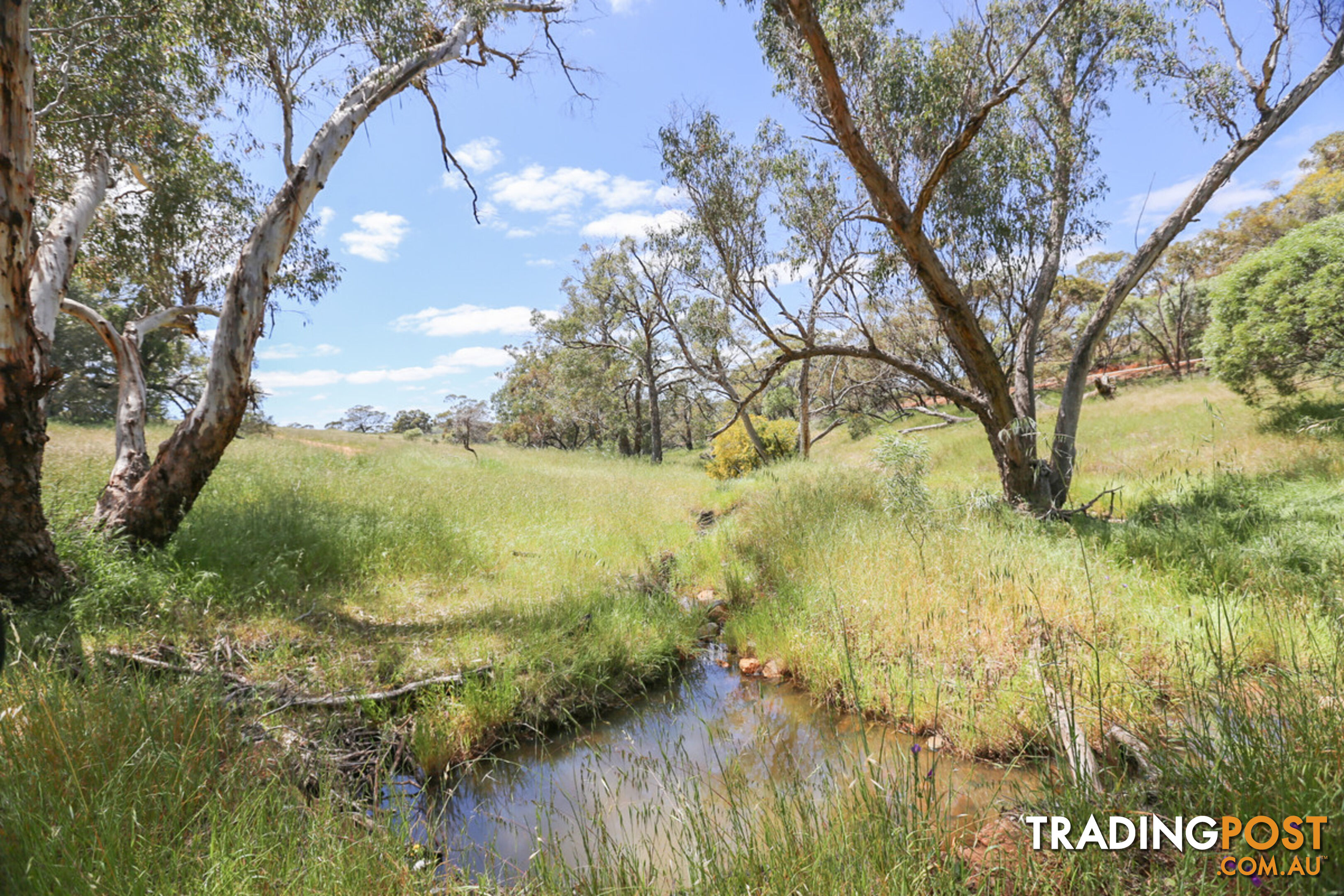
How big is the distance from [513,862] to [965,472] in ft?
39.1

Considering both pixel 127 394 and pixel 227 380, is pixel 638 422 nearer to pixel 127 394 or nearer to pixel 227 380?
pixel 127 394

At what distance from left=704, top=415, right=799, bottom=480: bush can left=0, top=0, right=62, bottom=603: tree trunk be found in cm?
1419

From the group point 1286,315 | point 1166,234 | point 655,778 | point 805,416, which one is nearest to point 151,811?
point 655,778

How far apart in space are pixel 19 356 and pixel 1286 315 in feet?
45.6

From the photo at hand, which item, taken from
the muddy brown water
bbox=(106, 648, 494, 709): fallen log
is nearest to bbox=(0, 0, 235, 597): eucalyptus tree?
bbox=(106, 648, 494, 709): fallen log

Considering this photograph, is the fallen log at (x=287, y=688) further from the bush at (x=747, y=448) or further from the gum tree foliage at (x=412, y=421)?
the gum tree foliage at (x=412, y=421)

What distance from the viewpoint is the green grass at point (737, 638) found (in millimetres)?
1692

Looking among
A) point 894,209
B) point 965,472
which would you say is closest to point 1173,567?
point 894,209

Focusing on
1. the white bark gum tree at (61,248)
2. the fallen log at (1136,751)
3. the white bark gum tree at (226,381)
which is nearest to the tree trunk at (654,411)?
the white bark gum tree at (61,248)

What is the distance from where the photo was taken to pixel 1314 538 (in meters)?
4.23

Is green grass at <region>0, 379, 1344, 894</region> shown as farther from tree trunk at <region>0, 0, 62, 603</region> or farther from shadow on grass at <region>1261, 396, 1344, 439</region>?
tree trunk at <region>0, 0, 62, 603</region>

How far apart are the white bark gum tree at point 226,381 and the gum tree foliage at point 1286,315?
12.3 metres

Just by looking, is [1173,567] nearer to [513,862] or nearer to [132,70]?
[513,862]

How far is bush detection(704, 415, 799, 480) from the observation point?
682 inches
